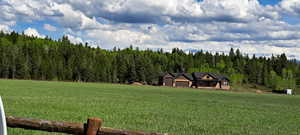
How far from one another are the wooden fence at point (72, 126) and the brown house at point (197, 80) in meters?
132

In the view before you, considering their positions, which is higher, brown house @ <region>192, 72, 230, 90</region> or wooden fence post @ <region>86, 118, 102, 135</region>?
wooden fence post @ <region>86, 118, 102, 135</region>

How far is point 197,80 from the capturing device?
13812 cm

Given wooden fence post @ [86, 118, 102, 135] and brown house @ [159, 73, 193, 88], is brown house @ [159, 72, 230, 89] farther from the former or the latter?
wooden fence post @ [86, 118, 102, 135]

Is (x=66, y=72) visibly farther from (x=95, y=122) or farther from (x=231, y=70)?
(x=95, y=122)

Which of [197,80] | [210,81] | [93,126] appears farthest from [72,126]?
[197,80]

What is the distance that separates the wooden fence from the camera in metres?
5.57

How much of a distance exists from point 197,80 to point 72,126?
438ft

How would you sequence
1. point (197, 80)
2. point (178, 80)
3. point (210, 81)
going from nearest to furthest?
point (210, 81), point (197, 80), point (178, 80)

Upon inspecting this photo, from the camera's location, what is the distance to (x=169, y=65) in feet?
634

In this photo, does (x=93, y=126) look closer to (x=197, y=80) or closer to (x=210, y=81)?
(x=210, y=81)

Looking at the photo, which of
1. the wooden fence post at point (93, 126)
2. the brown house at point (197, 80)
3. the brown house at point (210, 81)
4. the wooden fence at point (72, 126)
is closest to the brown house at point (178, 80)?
the brown house at point (197, 80)

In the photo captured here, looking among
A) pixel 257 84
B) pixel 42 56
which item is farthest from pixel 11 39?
pixel 257 84

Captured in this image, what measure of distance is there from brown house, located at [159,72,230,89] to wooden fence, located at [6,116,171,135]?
13158 centimetres

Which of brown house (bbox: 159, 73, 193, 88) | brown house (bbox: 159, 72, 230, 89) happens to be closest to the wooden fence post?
brown house (bbox: 159, 72, 230, 89)
